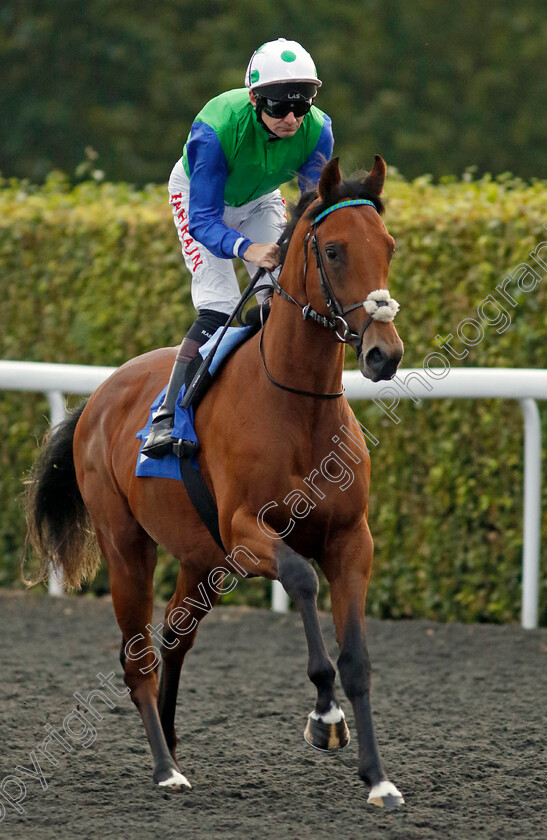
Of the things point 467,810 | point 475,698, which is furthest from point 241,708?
point 467,810

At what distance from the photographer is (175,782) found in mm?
4336

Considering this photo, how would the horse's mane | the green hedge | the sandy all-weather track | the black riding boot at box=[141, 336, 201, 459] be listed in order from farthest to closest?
the green hedge, the black riding boot at box=[141, 336, 201, 459], the sandy all-weather track, the horse's mane

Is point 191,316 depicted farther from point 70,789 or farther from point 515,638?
point 70,789

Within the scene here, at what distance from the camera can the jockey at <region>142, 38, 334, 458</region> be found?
412 cm

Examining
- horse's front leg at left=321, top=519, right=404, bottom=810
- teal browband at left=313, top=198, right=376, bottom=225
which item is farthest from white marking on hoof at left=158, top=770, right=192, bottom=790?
teal browband at left=313, top=198, right=376, bottom=225

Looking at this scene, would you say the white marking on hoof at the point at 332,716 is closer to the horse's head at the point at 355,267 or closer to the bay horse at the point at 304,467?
the bay horse at the point at 304,467

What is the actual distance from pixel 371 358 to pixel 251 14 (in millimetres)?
14699

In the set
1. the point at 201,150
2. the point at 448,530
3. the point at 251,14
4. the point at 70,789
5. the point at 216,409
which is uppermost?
the point at 251,14

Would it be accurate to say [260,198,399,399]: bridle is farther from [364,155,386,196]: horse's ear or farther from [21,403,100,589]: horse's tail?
[21,403,100,589]: horse's tail

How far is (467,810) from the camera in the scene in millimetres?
3992

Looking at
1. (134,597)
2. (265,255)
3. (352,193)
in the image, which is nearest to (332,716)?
(134,597)

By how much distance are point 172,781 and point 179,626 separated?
2.14 feet

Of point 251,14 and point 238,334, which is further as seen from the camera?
point 251,14

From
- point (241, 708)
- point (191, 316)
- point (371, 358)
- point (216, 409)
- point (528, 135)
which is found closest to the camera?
point (371, 358)
